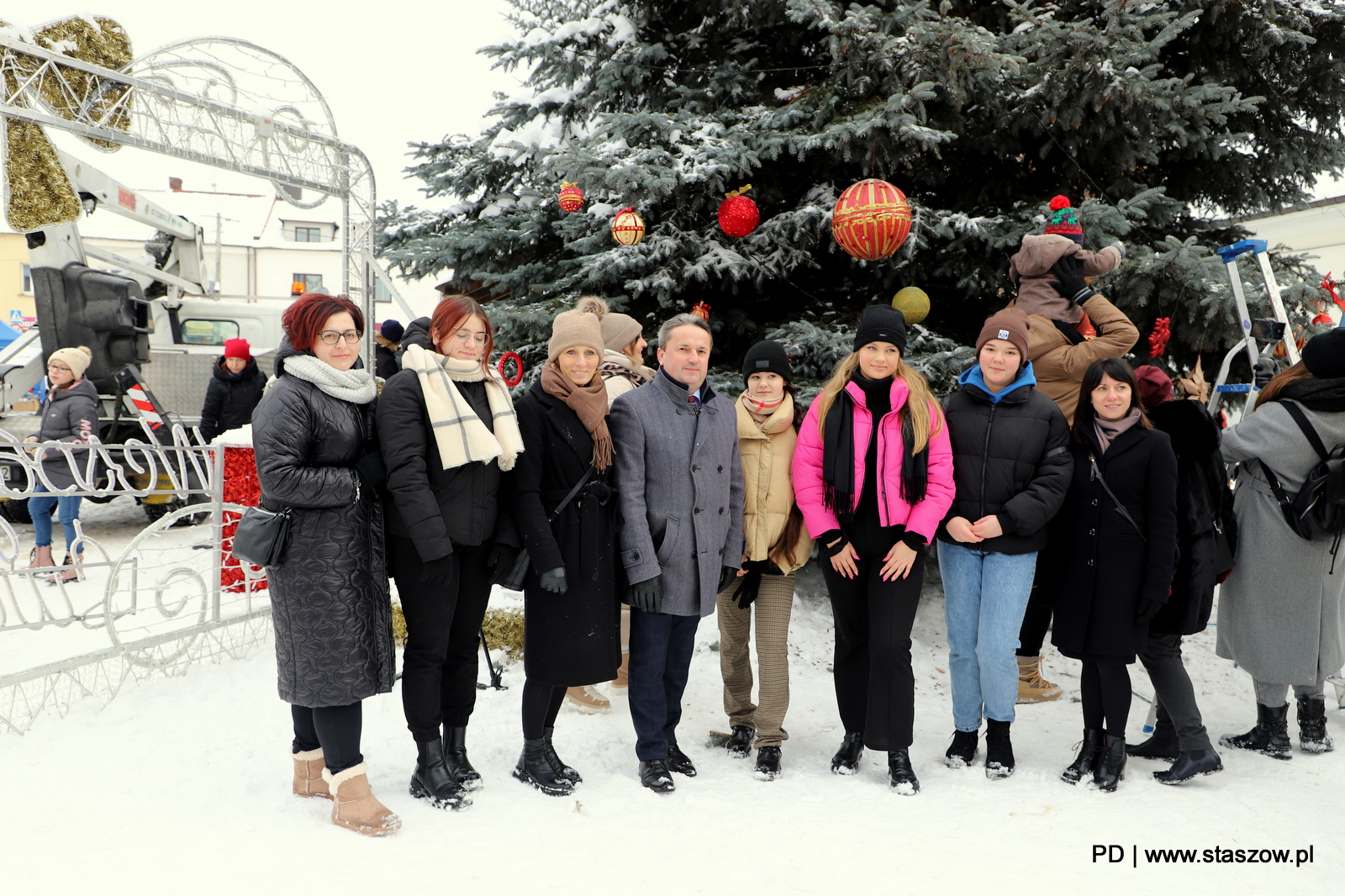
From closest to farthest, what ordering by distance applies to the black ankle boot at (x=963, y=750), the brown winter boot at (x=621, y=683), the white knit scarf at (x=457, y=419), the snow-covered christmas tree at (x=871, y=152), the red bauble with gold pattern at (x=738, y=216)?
the white knit scarf at (x=457, y=419) < the black ankle boot at (x=963, y=750) < the brown winter boot at (x=621, y=683) < the snow-covered christmas tree at (x=871, y=152) < the red bauble with gold pattern at (x=738, y=216)

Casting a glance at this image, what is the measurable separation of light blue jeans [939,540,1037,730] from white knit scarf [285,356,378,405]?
104 inches

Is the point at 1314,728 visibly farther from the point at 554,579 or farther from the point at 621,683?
the point at 554,579

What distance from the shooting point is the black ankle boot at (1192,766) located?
143 inches

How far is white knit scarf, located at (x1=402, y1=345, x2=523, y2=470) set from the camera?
3.10 m

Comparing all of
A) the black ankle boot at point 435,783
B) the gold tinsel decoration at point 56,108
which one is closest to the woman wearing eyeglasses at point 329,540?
the black ankle boot at point 435,783

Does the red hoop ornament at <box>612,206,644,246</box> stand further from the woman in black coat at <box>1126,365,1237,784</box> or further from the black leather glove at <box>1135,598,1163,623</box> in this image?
the black leather glove at <box>1135,598,1163,623</box>

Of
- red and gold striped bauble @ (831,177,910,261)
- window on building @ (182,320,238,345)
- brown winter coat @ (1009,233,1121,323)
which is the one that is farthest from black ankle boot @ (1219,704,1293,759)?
window on building @ (182,320,238,345)

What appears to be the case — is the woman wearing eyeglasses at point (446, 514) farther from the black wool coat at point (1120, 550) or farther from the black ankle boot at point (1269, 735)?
the black ankle boot at point (1269, 735)

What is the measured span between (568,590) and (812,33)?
5406 mm

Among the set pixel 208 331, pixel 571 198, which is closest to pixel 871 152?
pixel 571 198

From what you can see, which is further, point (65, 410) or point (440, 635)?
point (65, 410)

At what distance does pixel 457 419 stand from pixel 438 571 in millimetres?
588

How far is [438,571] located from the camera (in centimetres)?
306

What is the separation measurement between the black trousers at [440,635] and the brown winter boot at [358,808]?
0.93 ft
